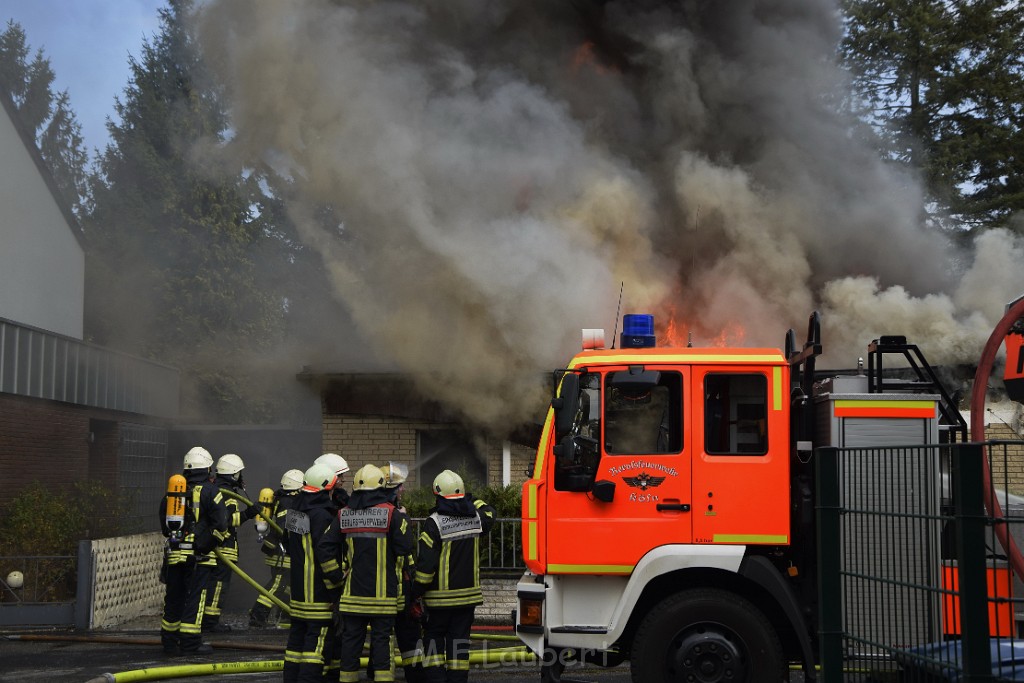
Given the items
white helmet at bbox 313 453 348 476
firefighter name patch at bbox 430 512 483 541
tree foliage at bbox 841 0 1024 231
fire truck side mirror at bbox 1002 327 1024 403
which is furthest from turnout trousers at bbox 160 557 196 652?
tree foliage at bbox 841 0 1024 231

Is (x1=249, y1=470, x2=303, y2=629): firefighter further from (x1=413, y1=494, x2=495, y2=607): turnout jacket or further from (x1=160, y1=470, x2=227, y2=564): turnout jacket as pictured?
(x1=413, y1=494, x2=495, y2=607): turnout jacket

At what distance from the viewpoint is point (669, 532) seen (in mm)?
7398

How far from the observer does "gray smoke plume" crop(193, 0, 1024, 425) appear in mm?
15070

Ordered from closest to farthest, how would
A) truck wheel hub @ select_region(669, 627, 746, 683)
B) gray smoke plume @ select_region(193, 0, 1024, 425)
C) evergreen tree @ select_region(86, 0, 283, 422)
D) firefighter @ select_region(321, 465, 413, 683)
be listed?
truck wheel hub @ select_region(669, 627, 746, 683) → firefighter @ select_region(321, 465, 413, 683) → gray smoke plume @ select_region(193, 0, 1024, 425) → evergreen tree @ select_region(86, 0, 283, 422)

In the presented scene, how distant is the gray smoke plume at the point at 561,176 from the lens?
15.1m

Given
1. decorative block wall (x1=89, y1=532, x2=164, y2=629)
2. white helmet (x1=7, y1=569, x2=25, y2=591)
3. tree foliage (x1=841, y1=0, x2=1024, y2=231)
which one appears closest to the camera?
decorative block wall (x1=89, y1=532, x2=164, y2=629)

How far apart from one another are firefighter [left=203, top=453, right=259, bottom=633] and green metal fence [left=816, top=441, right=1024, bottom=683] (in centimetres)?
652

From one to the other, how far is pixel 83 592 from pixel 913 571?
1027 centimetres

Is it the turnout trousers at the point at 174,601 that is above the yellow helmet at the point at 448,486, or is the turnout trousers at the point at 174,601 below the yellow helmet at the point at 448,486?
below

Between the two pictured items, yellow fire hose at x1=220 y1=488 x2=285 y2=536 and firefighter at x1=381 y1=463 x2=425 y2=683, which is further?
yellow fire hose at x1=220 y1=488 x2=285 y2=536

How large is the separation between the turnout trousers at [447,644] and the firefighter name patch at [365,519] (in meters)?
0.80

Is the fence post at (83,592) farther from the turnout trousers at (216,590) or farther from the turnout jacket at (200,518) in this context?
the turnout jacket at (200,518)

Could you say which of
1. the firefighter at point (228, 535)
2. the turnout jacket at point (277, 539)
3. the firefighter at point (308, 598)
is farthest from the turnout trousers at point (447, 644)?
the turnout jacket at point (277, 539)

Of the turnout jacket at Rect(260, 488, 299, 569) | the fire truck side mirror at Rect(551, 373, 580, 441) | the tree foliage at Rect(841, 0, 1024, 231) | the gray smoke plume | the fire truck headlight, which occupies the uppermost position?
the tree foliage at Rect(841, 0, 1024, 231)
